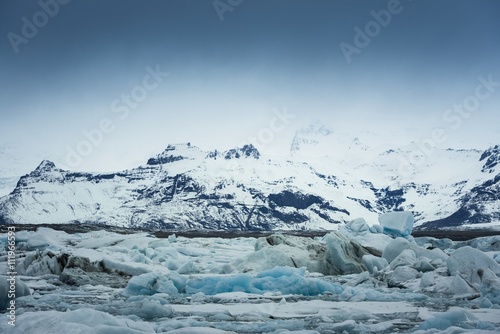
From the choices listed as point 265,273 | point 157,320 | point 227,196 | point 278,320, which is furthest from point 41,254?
point 227,196

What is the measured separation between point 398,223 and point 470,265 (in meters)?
18.6

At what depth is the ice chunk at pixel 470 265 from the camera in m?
12.7

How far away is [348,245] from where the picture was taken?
64.2 ft

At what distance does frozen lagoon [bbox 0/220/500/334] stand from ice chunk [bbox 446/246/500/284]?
3 cm

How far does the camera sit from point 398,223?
103 feet

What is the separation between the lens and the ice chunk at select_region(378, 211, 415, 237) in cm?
3109

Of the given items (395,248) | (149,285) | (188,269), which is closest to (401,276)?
(395,248)

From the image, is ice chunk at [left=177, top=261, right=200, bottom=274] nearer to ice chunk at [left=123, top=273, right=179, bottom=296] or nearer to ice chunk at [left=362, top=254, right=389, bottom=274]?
ice chunk at [left=123, top=273, right=179, bottom=296]

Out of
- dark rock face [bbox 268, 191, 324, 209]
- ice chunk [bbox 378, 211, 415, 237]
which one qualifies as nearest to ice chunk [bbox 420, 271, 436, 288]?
ice chunk [bbox 378, 211, 415, 237]

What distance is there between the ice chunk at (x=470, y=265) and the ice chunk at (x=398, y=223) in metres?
17.9

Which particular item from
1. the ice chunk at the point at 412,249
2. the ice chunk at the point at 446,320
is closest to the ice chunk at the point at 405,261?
the ice chunk at the point at 412,249

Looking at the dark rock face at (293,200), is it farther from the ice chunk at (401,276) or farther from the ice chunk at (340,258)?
the ice chunk at (401,276)

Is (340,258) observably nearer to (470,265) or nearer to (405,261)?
(405,261)

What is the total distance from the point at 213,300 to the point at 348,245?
29.4ft
